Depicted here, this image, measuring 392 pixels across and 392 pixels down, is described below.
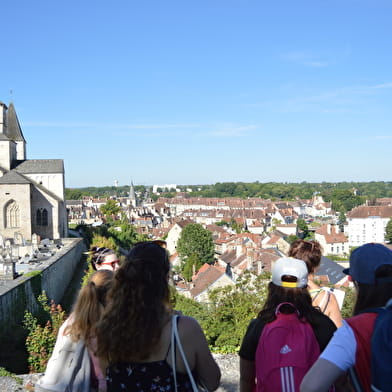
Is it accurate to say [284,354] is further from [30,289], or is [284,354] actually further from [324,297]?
[30,289]

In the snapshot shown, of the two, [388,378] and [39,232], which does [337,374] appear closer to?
[388,378]

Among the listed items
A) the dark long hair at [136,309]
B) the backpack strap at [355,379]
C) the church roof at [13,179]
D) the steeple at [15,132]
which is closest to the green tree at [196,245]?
the steeple at [15,132]

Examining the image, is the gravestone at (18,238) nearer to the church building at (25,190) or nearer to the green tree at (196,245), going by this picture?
the church building at (25,190)

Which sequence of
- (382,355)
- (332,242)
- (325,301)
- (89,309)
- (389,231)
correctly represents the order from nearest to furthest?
(382,355), (89,309), (325,301), (332,242), (389,231)

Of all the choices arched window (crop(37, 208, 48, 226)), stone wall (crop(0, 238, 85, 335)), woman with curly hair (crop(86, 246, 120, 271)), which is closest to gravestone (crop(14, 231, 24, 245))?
arched window (crop(37, 208, 48, 226))

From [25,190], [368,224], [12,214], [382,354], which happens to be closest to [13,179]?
[25,190]

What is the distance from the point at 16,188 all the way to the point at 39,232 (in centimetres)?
375

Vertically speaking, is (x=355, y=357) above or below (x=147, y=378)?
above

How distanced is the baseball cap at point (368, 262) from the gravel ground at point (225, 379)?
4.85m

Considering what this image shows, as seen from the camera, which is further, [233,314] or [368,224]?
[368,224]

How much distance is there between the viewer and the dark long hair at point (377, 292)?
2.26m

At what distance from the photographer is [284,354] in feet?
8.57

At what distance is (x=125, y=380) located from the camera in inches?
98.8

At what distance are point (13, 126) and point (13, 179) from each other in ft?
26.1
